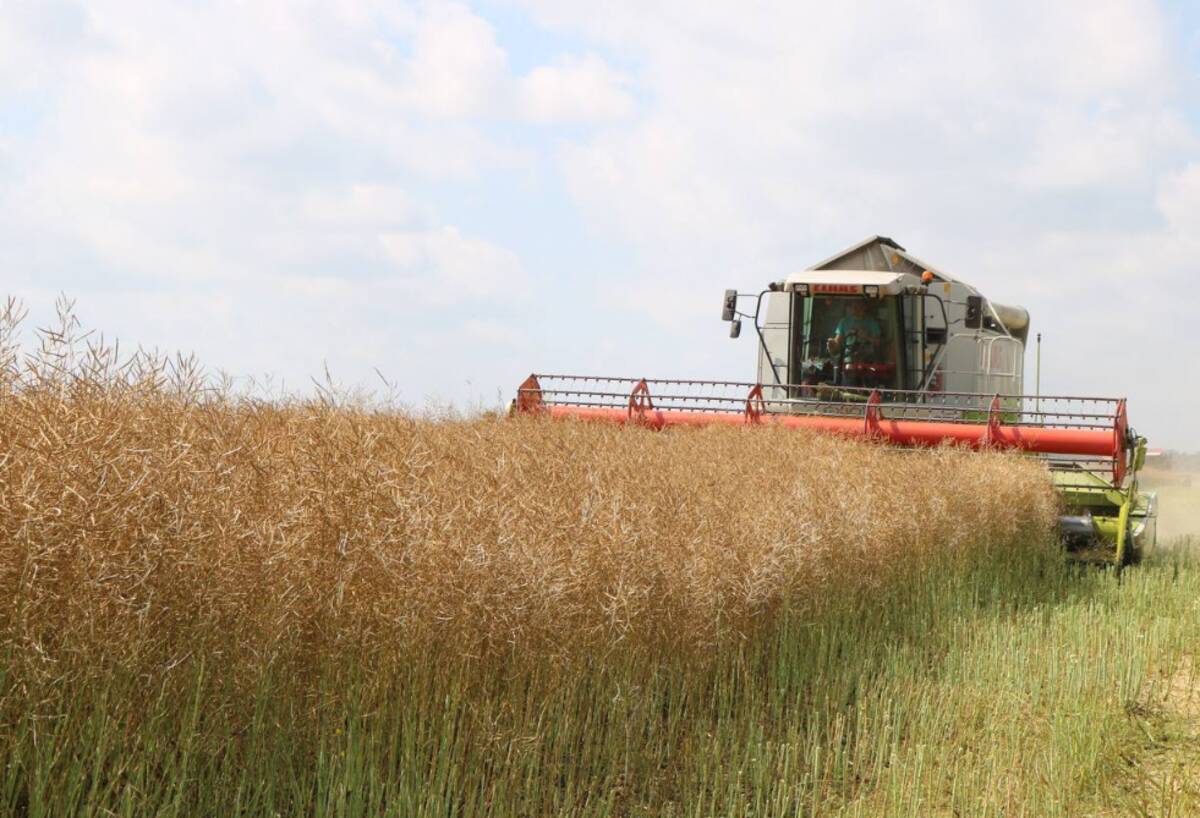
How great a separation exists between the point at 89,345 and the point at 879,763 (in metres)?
3.10

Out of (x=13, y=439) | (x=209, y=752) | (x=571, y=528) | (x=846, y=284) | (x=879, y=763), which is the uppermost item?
(x=846, y=284)

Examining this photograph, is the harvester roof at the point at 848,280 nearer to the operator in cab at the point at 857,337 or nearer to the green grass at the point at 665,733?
the operator in cab at the point at 857,337

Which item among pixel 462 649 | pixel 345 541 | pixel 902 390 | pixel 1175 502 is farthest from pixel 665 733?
pixel 1175 502

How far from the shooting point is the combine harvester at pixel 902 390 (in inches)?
409

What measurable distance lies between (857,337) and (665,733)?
25.7ft

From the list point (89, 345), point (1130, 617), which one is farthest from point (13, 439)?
point (1130, 617)

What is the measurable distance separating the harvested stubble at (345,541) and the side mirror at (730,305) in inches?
220

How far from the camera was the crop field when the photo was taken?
3105mm

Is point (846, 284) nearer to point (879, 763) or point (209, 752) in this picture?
point (879, 763)

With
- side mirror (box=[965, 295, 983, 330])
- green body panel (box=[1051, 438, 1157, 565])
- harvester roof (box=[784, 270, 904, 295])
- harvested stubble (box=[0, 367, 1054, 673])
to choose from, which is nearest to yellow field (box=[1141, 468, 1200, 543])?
green body panel (box=[1051, 438, 1157, 565])

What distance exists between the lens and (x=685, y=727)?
470 cm

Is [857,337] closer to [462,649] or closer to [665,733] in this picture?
[665,733]

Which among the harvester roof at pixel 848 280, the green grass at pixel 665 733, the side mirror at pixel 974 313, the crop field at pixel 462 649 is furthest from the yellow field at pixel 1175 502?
the crop field at pixel 462 649

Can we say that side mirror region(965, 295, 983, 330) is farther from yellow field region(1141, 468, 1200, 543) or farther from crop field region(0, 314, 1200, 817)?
crop field region(0, 314, 1200, 817)
